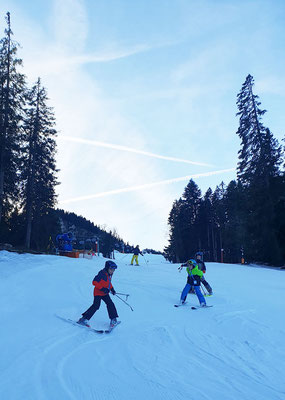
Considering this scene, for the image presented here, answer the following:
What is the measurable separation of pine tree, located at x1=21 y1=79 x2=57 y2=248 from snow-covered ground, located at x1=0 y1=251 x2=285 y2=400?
57.2 ft

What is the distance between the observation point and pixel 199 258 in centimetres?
1080

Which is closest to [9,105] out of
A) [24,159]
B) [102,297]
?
[24,159]

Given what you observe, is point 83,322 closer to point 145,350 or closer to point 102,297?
point 102,297

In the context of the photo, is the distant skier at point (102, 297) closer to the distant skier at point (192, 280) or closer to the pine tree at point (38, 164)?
the distant skier at point (192, 280)

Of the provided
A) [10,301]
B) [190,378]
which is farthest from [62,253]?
[190,378]

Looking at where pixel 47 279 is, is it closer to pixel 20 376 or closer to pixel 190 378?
pixel 20 376

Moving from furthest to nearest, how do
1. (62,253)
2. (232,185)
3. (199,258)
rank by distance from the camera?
1. (232,185)
2. (62,253)
3. (199,258)

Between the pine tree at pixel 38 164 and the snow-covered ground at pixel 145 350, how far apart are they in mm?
17430

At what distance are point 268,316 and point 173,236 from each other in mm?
51144

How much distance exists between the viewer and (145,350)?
460 centimetres

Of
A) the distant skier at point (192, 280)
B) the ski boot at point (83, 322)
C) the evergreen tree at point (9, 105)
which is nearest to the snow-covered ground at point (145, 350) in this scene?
the ski boot at point (83, 322)

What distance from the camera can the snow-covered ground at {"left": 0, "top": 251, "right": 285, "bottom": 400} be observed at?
10.6 feet

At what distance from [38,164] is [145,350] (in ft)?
82.1

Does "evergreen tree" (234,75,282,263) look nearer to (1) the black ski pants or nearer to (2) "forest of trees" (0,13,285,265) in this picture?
(2) "forest of trees" (0,13,285,265)
